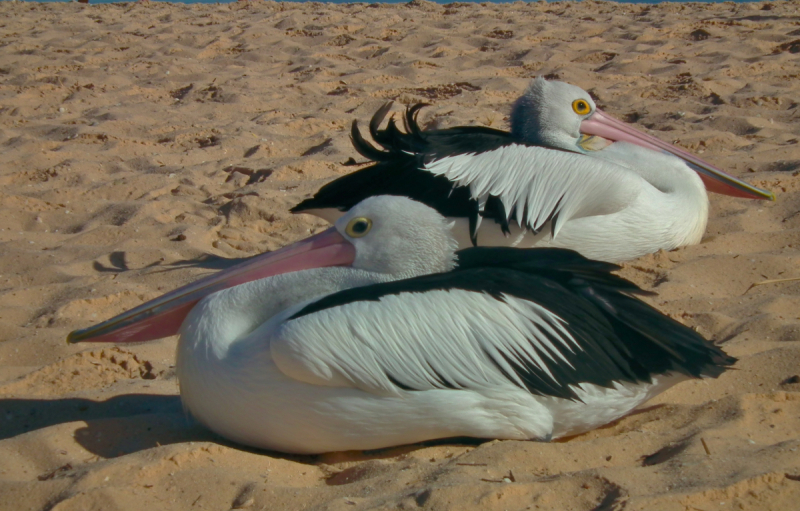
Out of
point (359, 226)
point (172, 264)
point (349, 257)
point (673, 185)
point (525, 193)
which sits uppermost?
point (359, 226)

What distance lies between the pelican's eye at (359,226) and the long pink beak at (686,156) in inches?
89.6

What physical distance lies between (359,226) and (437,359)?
0.58 meters

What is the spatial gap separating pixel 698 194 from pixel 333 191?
1821mm

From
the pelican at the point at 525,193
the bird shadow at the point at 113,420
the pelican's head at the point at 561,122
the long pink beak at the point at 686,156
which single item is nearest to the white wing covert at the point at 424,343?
the bird shadow at the point at 113,420

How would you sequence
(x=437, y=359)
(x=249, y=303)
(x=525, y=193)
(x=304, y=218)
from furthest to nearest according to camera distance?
(x=304, y=218) → (x=525, y=193) → (x=249, y=303) → (x=437, y=359)

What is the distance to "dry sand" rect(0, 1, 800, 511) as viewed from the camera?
7.23 feet

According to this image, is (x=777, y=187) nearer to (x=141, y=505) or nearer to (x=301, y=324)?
(x=301, y=324)

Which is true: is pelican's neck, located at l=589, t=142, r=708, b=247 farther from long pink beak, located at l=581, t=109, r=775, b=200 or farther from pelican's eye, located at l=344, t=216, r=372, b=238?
pelican's eye, located at l=344, t=216, r=372, b=238

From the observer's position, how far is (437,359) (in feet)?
7.89

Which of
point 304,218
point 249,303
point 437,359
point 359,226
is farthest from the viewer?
point 304,218

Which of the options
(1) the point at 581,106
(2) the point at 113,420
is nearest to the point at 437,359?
(2) the point at 113,420

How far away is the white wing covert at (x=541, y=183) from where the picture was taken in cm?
377

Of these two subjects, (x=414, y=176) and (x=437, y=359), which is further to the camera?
(x=414, y=176)

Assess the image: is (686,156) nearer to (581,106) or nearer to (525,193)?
(581,106)
